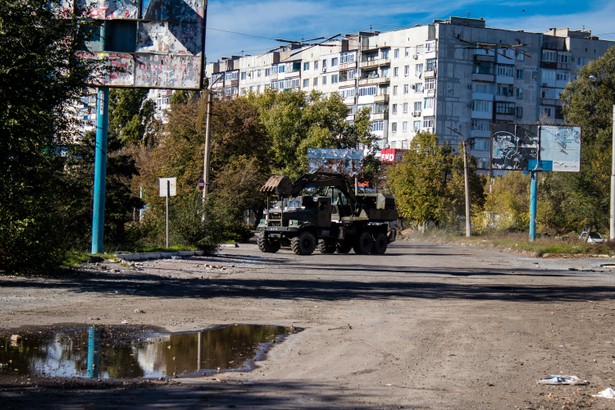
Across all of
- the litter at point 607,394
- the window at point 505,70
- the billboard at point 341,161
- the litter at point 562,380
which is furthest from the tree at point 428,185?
the litter at point 607,394

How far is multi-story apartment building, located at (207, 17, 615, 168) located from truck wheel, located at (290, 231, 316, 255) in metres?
54.7

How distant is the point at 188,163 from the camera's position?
6016 cm

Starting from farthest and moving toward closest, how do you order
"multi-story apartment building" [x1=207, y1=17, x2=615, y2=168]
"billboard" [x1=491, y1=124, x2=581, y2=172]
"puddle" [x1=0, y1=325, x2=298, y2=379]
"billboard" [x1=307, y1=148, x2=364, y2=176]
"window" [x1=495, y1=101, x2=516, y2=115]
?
1. "window" [x1=495, y1=101, x2=516, y2=115]
2. "multi-story apartment building" [x1=207, y1=17, x2=615, y2=168]
3. "billboard" [x1=307, y1=148, x2=364, y2=176]
4. "billboard" [x1=491, y1=124, x2=581, y2=172]
5. "puddle" [x1=0, y1=325, x2=298, y2=379]

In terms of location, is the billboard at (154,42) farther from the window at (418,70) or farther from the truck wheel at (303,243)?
the window at (418,70)

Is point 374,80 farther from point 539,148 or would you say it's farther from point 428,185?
point 539,148

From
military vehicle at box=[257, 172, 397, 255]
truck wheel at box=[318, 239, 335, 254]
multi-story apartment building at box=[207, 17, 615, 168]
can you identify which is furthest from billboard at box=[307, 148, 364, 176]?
truck wheel at box=[318, 239, 335, 254]

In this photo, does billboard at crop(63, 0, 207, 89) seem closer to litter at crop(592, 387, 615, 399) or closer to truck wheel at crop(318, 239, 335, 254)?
truck wheel at crop(318, 239, 335, 254)

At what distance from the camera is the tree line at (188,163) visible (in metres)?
17.5

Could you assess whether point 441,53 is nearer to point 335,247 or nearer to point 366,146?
point 366,146

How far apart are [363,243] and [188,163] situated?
20.9 meters

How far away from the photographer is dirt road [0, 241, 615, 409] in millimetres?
7738

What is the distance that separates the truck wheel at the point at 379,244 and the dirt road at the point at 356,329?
17.8 meters

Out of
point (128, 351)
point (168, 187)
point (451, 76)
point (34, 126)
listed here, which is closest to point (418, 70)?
point (451, 76)

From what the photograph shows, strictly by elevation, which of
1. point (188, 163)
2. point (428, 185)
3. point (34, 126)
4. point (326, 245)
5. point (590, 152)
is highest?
point (590, 152)
